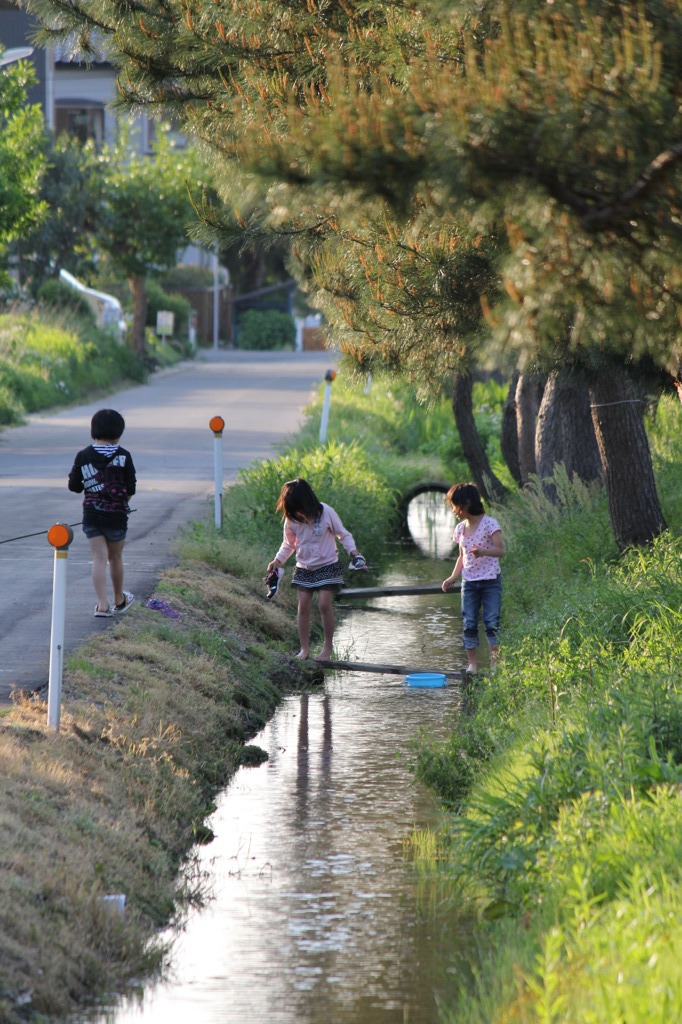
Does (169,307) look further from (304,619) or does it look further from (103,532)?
(103,532)

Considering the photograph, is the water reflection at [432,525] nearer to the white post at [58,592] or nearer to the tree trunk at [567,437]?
the tree trunk at [567,437]

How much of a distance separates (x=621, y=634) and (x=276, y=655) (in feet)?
9.75

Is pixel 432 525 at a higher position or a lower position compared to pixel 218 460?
lower

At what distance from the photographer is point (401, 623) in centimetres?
1267

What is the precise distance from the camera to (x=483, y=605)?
31.6ft

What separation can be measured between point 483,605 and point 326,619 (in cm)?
125

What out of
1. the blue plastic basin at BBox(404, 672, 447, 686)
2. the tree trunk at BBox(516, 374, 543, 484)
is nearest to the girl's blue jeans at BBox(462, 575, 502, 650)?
the blue plastic basin at BBox(404, 672, 447, 686)

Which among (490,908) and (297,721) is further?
(297,721)

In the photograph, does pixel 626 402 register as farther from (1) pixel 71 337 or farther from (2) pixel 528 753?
(1) pixel 71 337

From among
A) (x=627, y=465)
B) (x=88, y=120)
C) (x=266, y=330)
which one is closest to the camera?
(x=627, y=465)

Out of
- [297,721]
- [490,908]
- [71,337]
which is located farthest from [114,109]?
[71,337]

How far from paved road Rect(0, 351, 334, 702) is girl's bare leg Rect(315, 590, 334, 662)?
130 centimetres

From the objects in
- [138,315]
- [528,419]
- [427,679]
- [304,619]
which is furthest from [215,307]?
[427,679]

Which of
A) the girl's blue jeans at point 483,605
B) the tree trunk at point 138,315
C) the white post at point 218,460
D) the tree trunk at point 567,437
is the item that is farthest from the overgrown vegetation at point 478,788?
the tree trunk at point 138,315
